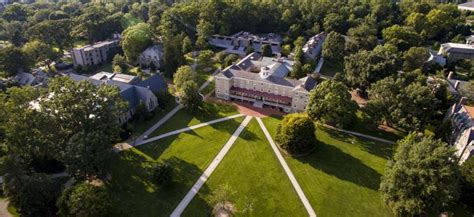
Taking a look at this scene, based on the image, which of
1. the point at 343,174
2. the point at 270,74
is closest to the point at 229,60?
the point at 270,74

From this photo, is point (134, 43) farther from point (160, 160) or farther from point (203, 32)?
point (160, 160)

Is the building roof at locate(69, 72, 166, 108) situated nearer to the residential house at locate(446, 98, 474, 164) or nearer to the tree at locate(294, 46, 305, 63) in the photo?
the tree at locate(294, 46, 305, 63)

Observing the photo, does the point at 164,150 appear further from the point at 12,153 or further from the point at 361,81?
the point at 361,81

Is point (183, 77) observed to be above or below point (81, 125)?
below

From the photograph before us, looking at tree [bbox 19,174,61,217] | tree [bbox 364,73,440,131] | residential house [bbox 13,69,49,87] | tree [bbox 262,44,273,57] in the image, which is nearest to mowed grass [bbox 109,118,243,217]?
tree [bbox 19,174,61,217]

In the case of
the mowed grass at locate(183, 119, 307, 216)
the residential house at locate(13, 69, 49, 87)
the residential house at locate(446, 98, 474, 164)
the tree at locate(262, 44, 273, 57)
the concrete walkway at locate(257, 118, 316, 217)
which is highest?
the residential house at locate(446, 98, 474, 164)

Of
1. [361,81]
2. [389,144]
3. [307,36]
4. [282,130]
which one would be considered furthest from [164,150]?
[307,36]
